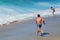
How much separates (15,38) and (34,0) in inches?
1676

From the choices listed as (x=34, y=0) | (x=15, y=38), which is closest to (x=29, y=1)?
(x=34, y=0)

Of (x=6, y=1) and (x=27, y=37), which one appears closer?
(x=27, y=37)

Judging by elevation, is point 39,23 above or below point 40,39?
above

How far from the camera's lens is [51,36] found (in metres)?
13.6

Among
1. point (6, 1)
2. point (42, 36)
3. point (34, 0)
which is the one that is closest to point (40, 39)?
point (42, 36)

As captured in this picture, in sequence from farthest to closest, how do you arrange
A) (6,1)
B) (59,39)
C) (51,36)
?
(6,1), (51,36), (59,39)

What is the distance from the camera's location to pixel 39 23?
44.6 feet

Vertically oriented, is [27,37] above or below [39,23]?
below

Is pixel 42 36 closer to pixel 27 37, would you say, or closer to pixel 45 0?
pixel 27 37

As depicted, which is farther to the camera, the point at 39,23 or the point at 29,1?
the point at 29,1

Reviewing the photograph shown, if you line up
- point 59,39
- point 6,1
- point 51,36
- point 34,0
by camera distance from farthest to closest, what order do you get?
1. point 34,0
2. point 6,1
3. point 51,36
4. point 59,39

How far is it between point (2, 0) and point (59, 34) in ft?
122

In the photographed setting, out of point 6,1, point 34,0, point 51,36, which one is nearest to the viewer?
point 51,36

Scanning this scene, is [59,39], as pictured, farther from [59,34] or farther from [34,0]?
[34,0]
